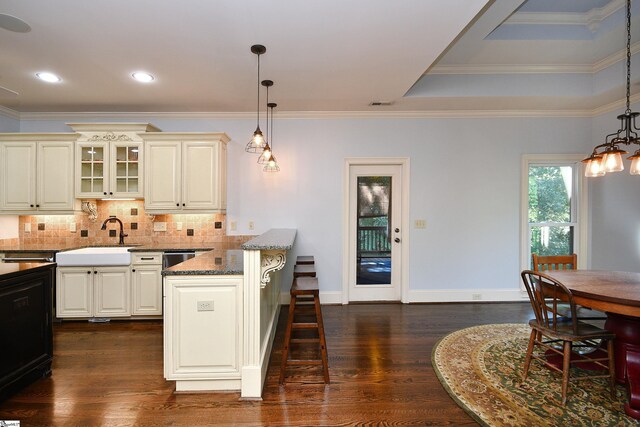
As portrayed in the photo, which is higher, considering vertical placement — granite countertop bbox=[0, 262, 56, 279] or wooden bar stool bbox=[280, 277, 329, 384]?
granite countertop bbox=[0, 262, 56, 279]

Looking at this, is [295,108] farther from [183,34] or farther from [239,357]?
[239,357]

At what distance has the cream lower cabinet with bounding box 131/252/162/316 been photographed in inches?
138

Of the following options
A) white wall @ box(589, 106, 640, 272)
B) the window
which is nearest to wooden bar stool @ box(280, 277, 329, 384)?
the window

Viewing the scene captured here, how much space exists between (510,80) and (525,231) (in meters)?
2.03

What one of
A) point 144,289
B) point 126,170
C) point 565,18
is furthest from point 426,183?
point 126,170

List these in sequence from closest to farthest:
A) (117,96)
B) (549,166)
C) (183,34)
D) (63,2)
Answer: (63,2) → (183,34) → (117,96) → (549,166)

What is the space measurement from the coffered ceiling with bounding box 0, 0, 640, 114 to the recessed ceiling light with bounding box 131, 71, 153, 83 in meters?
0.06

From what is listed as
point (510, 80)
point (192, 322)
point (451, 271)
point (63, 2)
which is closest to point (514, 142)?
point (510, 80)

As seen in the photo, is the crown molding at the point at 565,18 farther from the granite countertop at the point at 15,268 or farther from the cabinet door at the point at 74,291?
the cabinet door at the point at 74,291

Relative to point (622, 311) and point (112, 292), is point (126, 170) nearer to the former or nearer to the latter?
point (112, 292)

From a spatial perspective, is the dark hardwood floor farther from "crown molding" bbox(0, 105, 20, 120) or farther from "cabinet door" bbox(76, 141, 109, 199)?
"crown molding" bbox(0, 105, 20, 120)

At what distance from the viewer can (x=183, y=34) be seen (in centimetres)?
237

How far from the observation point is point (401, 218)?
4.23 meters

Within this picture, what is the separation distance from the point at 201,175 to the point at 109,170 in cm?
113
